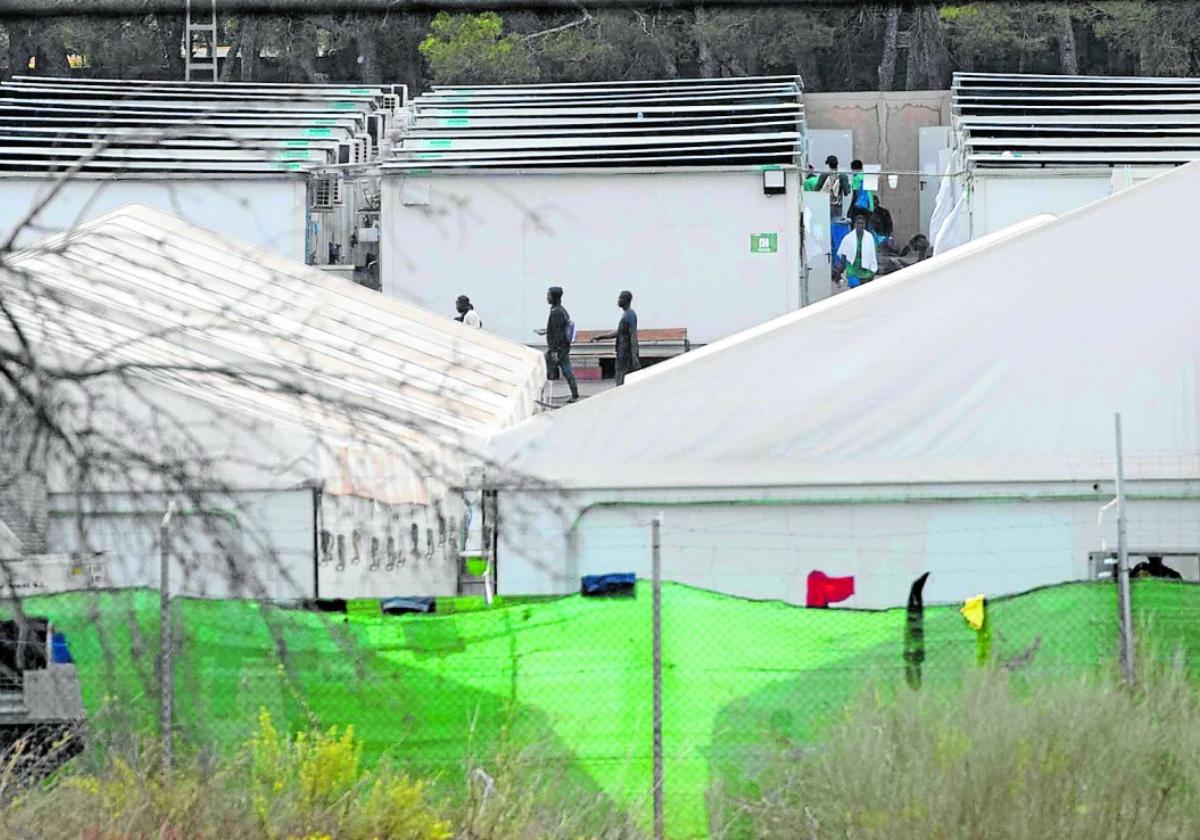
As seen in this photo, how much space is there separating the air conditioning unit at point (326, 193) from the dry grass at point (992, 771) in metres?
17.2

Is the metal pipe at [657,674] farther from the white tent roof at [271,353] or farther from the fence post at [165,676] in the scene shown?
the fence post at [165,676]

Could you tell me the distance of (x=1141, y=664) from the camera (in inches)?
393

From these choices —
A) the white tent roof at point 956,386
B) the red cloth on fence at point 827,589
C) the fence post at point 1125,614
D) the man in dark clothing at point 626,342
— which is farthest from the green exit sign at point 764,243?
the fence post at point 1125,614

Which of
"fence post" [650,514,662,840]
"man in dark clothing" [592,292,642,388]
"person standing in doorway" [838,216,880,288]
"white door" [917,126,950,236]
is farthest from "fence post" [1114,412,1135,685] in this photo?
"white door" [917,126,950,236]

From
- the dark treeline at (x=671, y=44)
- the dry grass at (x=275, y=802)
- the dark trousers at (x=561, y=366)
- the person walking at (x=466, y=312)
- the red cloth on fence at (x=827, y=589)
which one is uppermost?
the dark treeline at (x=671, y=44)

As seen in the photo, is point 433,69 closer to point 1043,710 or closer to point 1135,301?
point 1135,301

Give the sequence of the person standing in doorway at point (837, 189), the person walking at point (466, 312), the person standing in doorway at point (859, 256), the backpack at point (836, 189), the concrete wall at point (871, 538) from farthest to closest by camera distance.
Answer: the backpack at point (836, 189), the person standing in doorway at point (837, 189), the person standing in doorway at point (859, 256), the person walking at point (466, 312), the concrete wall at point (871, 538)

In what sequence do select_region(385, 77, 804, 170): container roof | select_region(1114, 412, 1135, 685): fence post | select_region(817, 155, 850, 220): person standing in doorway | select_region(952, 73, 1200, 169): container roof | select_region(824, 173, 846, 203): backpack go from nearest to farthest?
select_region(1114, 412, 1135, 685): fence post < select_region(952, 73, 1200, 169): container roof < select_region(385, 77, 804, 170): container roof < select_region(817, 155, 850, 220): person standing in doorway < select_region(824, 173, 846, 203): backpack

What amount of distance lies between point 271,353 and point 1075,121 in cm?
2343

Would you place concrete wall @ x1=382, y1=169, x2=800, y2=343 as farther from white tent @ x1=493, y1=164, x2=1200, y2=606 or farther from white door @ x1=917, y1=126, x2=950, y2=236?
white tent @ x1=493, y1=164, x2=1200, y2=606

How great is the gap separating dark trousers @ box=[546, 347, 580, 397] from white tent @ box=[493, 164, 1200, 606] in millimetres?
10015

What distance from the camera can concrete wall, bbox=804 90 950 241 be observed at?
34406 millimetres

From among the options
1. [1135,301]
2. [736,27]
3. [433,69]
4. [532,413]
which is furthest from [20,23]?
[1135,301]

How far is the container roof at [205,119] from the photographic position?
972 inches
